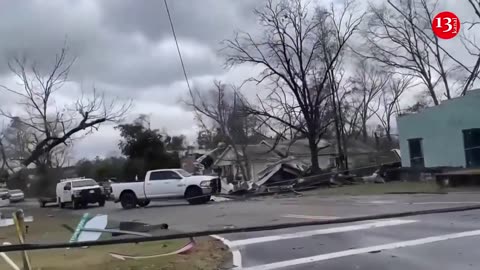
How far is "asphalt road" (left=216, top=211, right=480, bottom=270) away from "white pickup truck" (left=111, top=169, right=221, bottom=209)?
51.6 ft

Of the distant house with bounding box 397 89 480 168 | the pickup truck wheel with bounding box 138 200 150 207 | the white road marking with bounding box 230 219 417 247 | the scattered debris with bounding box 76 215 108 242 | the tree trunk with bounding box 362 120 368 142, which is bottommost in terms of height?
the white road marking with bounding box 230 219 417 247

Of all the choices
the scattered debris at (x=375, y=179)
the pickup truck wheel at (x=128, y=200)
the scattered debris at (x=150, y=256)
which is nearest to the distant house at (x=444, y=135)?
the scattered debris at (x=375, y=179)

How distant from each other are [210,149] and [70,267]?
80.7 meters

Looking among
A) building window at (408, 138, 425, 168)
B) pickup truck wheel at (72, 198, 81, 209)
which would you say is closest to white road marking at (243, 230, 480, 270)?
building window at (408, 138, 425, 168)

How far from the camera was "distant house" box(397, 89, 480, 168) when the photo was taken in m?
31.3

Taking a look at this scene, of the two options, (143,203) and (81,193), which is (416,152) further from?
(81,193)

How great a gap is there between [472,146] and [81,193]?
902 inches

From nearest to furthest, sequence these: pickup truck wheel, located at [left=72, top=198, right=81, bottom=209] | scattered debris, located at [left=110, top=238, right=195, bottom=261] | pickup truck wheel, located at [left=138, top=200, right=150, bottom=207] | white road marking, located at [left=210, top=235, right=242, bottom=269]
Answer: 1. white road marking, located at [left=210, top=235, right=242, bottom=269]
2. scattered debris, located at [left=110, top=238, right=195, bottom=261]
3. pickup truck wheel, located at [left=138, top=200, right=150, bottom=207]
4. pickup truck wheel, located at [left=72, top=198, right=81, bottom=209]

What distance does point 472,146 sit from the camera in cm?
3159

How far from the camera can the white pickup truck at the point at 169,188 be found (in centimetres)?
2941

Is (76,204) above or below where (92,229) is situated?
below

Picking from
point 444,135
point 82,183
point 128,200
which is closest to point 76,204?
point 82,183

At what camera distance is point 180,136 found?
8544 centimetres

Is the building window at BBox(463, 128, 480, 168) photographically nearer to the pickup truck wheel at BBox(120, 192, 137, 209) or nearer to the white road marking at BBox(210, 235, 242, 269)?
the pickup truck wheel at BBox(120, 192, 137, 209)
